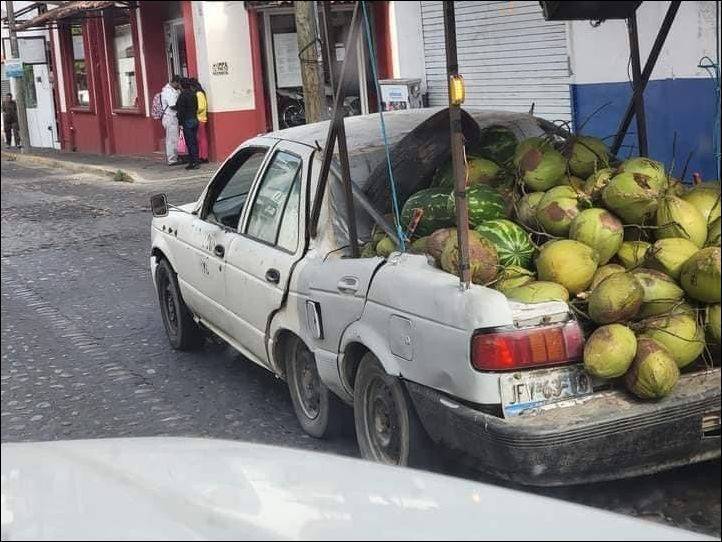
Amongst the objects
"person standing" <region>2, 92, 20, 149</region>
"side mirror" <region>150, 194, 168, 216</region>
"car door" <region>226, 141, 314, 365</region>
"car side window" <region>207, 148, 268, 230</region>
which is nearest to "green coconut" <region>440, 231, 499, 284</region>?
"car door" <region>226, 141, 314, 365</region>

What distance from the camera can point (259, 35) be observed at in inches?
774

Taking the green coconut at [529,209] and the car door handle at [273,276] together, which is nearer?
the green coconut at [529,209]

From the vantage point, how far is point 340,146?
4938 millimetres

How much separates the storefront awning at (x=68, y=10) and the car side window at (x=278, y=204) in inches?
646

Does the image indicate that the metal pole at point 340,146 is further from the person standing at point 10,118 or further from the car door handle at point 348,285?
the person standing at point 10,118

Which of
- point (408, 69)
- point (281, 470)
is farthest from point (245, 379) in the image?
point (408, 69)

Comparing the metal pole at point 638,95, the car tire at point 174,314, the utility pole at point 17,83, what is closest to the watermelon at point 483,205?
the metal pole at point 638,95

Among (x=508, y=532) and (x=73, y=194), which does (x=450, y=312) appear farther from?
(x=73, y=194)

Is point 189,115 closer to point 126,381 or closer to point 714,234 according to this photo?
point 126,381

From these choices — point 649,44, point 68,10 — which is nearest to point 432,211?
point 649,44

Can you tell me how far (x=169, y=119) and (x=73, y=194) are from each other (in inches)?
93.6

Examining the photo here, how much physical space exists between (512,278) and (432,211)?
2.12ft

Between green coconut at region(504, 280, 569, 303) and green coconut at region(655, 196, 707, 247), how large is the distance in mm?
585

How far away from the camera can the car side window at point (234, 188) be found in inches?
236
